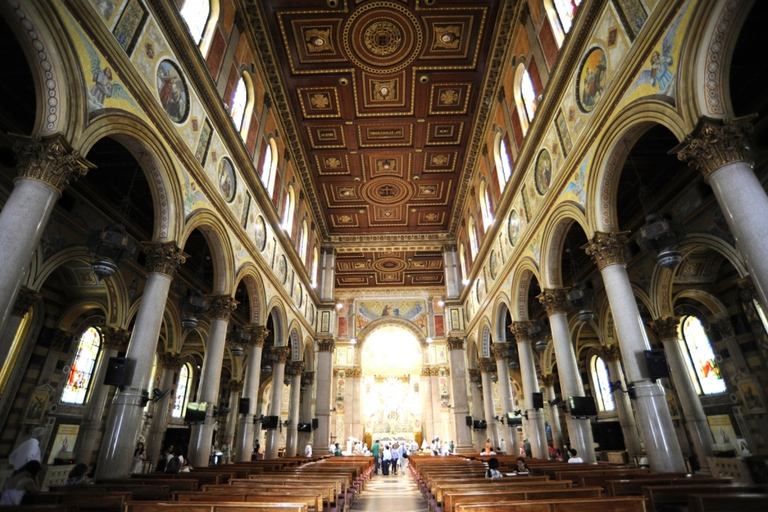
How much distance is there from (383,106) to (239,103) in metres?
6.85

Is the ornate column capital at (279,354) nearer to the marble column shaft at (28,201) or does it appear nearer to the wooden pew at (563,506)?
the marble column shaft at (28,201)

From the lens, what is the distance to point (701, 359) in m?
15.2

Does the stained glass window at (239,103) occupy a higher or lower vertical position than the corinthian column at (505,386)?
higher

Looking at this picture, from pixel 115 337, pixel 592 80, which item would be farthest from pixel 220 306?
pixel 592 80

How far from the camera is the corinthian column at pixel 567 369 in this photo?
37.8 ft

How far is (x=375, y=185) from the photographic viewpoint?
24.1 meters

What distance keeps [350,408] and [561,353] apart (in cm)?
1961

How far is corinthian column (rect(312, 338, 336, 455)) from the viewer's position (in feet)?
81.1

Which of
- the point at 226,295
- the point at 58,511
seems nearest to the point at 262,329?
the point at 226,295

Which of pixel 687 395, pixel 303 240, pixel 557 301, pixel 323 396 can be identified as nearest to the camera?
pixel 557 301

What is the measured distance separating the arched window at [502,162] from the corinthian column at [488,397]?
9888 mm

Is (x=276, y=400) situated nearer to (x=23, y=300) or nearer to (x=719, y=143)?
(x=23, y=300)

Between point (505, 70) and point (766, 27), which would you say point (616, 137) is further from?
point (505, 70)

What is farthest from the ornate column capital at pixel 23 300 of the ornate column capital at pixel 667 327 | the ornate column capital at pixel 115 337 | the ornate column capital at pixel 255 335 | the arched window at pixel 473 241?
the ornate column capital at pixel 667 327
